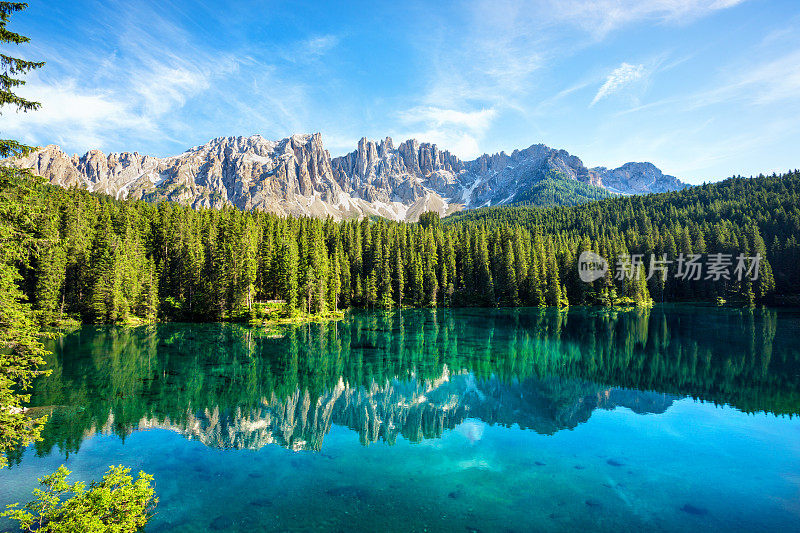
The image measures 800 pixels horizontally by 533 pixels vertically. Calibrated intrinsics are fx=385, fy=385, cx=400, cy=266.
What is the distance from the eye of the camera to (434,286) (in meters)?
104

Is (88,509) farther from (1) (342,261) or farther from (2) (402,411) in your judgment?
(1) (342,261)

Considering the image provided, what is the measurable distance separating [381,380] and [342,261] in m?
68.4

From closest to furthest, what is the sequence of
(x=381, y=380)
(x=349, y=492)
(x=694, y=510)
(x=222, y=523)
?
(x=222, y=523) < (x=694, y=510) < (x=349, y=492) < (x=381, y=380)

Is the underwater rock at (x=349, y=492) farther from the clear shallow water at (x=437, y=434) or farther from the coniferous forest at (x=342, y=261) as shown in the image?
the coniferous forest at (x=342, y=261)

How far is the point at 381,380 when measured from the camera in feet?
107

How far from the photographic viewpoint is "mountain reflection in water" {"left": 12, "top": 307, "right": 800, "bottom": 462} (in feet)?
75.0

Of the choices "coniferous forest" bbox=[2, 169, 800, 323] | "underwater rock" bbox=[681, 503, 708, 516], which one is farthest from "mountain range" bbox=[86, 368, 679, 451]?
"coniferous forest" bbox=[2, 169, 800, 323]

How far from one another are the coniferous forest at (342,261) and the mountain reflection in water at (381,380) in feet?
52.0

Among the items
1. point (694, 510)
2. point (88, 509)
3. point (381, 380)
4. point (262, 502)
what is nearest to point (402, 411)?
point (381, 380)

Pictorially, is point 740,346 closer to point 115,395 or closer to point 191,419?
point 191,419

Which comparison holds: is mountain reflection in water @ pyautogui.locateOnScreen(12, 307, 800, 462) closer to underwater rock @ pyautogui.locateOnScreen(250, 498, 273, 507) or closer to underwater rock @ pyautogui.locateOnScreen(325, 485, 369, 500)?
underwater rock @ pyautogui.locateOnScreen(325, 485, 369, 500)

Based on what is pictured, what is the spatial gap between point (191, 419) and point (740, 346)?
54654 millimetres

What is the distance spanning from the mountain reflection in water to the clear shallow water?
204 mm

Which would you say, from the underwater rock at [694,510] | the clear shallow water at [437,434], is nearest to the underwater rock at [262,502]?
the clear shallow water at [437,434]
